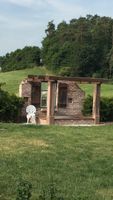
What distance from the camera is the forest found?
86.9m

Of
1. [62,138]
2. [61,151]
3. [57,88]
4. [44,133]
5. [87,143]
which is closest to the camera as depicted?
[61,151]

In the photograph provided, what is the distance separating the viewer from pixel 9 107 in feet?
84.0

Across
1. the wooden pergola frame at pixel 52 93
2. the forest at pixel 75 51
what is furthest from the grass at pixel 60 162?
the forest at pixel 75 51

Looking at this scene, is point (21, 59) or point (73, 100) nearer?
point (73, 100)

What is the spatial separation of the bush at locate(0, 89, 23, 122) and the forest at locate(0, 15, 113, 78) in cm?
5220

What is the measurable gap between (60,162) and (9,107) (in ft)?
47.1

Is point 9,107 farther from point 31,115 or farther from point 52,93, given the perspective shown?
point 52,93

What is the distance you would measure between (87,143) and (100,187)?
5.98 meters

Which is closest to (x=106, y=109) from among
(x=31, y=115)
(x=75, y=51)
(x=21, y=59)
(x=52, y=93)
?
(x=52, y=93)

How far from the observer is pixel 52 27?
102188 mm

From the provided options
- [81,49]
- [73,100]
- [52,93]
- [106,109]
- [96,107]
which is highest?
[81,49]

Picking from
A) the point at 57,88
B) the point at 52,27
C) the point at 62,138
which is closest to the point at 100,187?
the point at 62,138

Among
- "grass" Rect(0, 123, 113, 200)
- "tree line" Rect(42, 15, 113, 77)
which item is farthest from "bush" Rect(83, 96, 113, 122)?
"tree line" Rect(42, 15, 113, 77)

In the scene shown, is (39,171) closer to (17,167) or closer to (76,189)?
(17,167)
